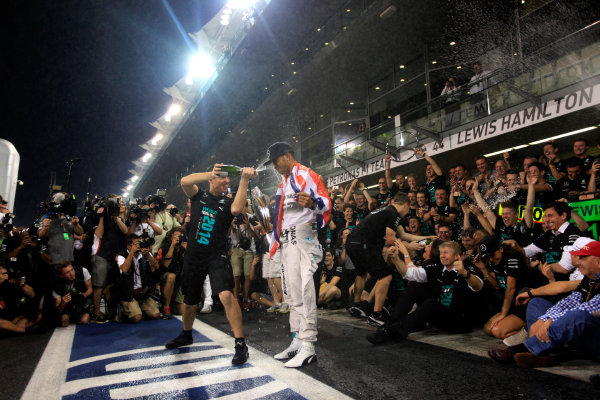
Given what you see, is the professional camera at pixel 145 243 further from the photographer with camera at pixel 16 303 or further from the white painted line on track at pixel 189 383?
the white painted line on track at pixel 189 383

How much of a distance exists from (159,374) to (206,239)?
1294 millimetres

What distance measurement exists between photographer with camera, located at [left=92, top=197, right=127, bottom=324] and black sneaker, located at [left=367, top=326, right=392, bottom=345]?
4.58 m

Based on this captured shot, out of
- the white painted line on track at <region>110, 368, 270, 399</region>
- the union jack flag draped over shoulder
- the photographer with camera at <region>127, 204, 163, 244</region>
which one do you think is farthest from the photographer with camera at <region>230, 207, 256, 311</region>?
the white painted line on track at <region>110, 368, 270, 399</region>

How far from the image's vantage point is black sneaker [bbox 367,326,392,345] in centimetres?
370

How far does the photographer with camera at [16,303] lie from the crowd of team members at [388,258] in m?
0.01

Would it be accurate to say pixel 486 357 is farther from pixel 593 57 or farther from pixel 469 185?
pixel 593 57

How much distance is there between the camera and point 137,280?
6328 millimetres

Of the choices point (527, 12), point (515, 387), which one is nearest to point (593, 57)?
point (527, 12)

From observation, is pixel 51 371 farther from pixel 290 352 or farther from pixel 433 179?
pixel 433 179

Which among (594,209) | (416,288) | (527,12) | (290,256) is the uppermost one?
(527,12)

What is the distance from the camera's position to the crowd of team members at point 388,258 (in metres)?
4.10

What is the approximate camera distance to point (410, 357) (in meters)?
3.19

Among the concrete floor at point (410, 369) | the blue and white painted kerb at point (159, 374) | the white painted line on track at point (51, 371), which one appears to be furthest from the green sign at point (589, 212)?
the white painted line on track at point (51, 371)

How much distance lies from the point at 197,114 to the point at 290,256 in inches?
1185
